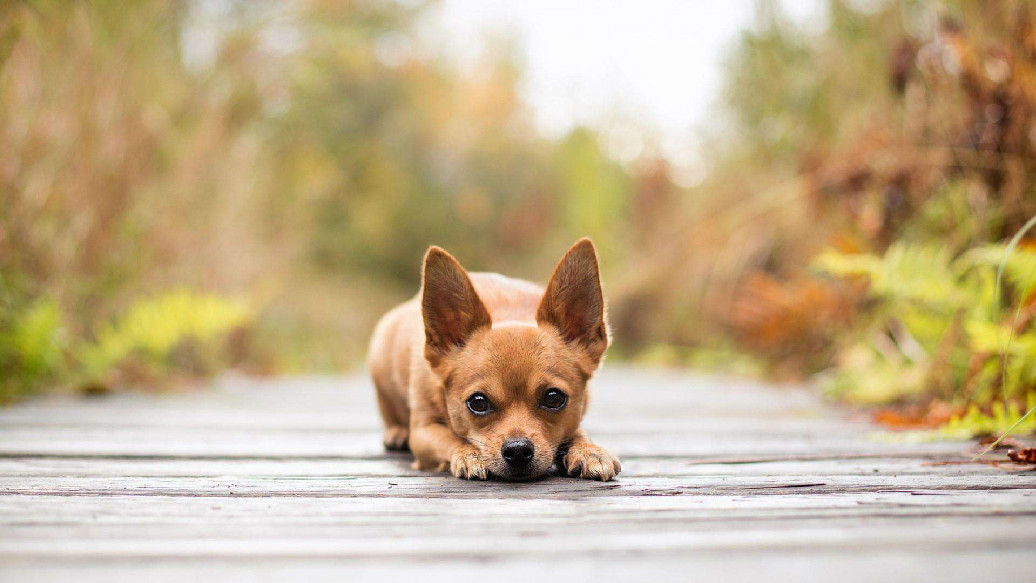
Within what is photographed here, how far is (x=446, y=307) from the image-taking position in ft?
9.09

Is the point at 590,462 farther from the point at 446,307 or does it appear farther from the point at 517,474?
the point at 446,307

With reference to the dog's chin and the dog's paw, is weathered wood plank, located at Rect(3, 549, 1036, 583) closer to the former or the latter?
the dog's chin

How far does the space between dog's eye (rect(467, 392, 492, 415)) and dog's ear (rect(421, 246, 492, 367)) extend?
0.25m

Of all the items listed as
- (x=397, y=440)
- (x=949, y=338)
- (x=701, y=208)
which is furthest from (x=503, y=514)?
(x=701, y=208)

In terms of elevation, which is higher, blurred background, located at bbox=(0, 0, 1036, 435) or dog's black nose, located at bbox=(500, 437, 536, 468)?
blurred background, located at bbox=(0, 0, 1036, 435)

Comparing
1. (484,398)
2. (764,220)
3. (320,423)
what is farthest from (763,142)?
(484,398)

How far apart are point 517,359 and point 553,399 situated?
196 millimetres

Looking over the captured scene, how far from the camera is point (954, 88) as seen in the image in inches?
196

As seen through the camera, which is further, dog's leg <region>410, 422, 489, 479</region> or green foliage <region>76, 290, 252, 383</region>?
green foliage <region>76, 290, 252, 383</region>

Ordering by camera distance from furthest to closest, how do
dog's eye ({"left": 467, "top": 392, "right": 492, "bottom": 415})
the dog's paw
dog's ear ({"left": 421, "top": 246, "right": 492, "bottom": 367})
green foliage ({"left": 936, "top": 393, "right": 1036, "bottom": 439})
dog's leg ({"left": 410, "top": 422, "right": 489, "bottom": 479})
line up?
the dog's paw < green foliage ({"left": 936, "top": 393, "right": 1036, "bottom": 439}) < dog's ear ({"left": 421, "top": 246, "right": 492, "bottom": 367}) < dog's eye ({"left": 467, "top": 392, "right": 492, "bottom": 415}) < dog's leg ({"left": 410, "top": 422, "right": 489, "bottom": 479})

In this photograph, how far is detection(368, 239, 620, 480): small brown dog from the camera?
2.46 metres

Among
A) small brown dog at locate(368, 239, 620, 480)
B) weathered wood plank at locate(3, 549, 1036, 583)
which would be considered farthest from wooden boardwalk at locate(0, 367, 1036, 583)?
small brown dog at locate(368, 239, 620, 480)

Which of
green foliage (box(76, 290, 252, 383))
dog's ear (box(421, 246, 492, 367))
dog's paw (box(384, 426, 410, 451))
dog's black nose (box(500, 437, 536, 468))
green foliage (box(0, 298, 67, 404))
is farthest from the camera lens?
green foliage (box(76, 290, 252, 383))

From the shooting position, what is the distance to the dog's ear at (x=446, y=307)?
2713 mm
